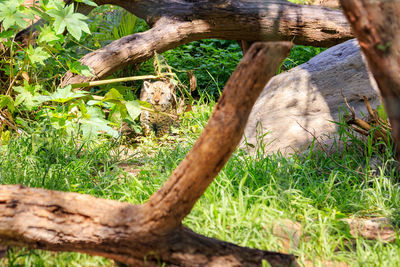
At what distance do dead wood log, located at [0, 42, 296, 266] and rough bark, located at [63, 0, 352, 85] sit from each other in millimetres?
3048

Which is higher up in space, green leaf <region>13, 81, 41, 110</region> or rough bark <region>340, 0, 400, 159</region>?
rough bark <region>340, 0, 400, 159</region>

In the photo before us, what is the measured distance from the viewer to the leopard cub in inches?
218

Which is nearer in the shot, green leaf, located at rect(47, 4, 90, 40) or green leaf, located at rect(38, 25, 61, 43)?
green leaf, located at rect(47, 4, 90, 40)

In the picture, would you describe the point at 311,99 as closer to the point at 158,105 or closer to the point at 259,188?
the point at 259,188

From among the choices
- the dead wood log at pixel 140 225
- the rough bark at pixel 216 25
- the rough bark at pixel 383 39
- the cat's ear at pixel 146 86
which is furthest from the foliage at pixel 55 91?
the rough bark at pixel 383 39

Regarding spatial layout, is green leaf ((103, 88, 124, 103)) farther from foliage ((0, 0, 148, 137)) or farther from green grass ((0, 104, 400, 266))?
green grass ((0, 104, 400, 266))

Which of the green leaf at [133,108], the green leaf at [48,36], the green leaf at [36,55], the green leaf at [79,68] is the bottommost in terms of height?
the green leaf at [133,108]

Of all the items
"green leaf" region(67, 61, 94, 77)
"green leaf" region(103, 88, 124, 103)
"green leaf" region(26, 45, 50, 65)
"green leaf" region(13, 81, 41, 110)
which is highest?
"green leaf" region(26, 45, 50, 65)

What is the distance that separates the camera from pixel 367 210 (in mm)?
3176

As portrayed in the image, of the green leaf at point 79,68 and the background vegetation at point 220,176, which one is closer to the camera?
the background vegetation at point 220,176

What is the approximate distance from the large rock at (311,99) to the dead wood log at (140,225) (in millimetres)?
1950

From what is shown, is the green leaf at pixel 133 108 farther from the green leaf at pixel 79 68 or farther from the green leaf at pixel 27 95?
the green leaf at pixel 27 95

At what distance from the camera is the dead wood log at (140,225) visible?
7.06 ft

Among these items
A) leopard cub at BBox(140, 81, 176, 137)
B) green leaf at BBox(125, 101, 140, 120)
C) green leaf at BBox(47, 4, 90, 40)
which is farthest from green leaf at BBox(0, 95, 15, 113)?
leopard cub at BBox(140, 81, 176, 137)
